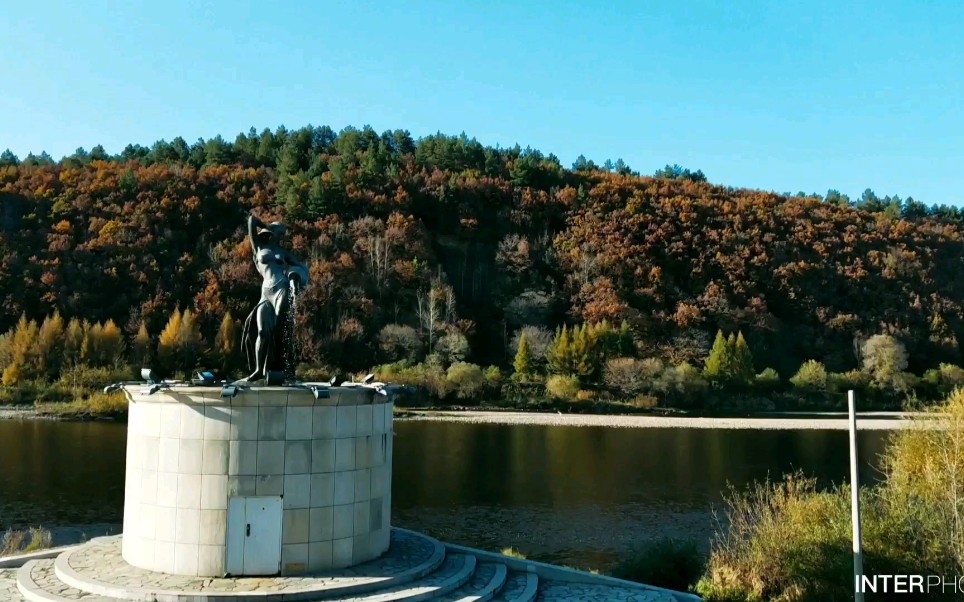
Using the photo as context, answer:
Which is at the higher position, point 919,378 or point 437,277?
point 437,277

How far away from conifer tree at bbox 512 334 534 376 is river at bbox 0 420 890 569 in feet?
56.2

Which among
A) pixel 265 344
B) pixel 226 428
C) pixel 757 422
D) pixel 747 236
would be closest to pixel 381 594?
pixel 226 428

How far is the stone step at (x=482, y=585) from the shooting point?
10.5m

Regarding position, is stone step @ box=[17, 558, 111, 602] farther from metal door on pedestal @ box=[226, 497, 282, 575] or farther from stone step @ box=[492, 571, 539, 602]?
stone step @ box=[492, 571, 539, 602]

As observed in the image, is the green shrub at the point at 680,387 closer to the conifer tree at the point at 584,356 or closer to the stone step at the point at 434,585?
the conifer tree at the point at 584,356

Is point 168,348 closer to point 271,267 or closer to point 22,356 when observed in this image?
point 22,356

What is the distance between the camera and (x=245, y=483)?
1048cm

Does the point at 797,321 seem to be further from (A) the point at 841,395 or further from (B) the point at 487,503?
(B) the point at 487,503

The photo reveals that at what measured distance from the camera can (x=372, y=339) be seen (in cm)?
6550

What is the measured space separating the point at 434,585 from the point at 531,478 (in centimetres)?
1787

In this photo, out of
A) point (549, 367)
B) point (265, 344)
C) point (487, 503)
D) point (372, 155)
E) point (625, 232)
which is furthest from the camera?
point (372, 155)

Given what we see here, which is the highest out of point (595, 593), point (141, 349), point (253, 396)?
point (141, 349)

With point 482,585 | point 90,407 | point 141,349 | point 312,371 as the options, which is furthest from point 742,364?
point 482,585

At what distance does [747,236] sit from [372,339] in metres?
46.5
